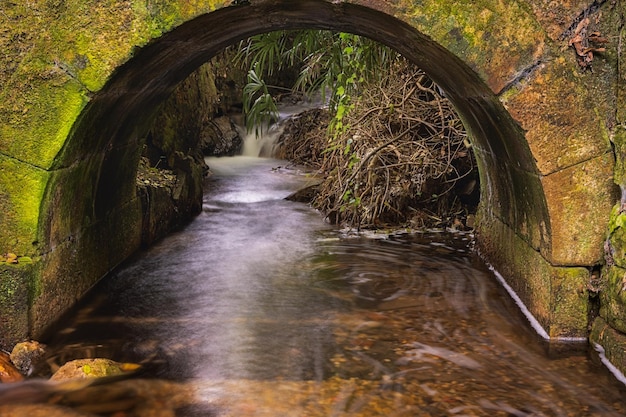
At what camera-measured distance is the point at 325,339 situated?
13.3 ft

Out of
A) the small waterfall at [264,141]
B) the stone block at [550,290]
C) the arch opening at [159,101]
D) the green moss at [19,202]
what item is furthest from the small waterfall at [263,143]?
the green moss at [19,202]

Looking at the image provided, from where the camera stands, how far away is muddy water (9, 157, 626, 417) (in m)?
3.14

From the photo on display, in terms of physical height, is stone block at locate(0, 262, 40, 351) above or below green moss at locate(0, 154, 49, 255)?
below

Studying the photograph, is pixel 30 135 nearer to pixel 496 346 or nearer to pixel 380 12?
pixel 380 12

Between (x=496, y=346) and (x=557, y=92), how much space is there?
1578 mm

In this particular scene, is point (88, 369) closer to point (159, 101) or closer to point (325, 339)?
point (325, 339)

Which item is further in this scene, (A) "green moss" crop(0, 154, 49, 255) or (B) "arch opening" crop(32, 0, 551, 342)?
(B) "arch opening" crop(32, 0, 551, 342)

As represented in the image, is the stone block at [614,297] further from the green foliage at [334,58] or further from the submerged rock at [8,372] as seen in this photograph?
the green foliage at [334,58]

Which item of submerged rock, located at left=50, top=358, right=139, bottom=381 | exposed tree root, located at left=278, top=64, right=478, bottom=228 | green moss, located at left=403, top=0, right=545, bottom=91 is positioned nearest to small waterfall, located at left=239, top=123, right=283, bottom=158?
exposed tree root, located at left=278, top=64, right=478, bottom=228

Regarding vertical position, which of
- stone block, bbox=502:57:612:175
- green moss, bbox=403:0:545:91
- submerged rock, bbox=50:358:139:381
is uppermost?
green moss, bbox=403:0:545:91

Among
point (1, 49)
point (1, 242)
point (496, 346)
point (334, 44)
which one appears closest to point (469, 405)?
point (496, 346)

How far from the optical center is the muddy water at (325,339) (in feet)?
10.3

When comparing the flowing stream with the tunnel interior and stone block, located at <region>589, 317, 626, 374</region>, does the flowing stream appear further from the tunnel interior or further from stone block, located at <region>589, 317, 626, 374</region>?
the tunnel interior

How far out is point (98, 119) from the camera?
4.15m
